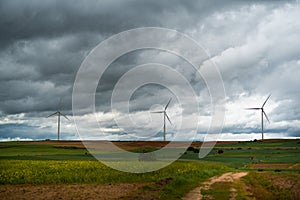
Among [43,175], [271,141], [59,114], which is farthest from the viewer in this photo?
[271,141]

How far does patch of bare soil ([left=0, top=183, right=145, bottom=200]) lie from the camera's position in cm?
3127

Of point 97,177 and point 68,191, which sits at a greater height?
point 97,177

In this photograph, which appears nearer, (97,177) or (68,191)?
(68,191)

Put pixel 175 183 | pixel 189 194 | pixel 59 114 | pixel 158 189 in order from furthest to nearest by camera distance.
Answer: pixel 59 114
pixel 175 183
pixel 158 189
pixel 189 194

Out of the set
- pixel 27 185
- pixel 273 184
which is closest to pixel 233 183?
pixel 273 184

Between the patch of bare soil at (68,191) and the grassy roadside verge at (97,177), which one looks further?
the grassy roadside verge at (97,177)

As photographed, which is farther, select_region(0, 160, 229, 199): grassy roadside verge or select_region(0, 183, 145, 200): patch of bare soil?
select_region(0, 160, 229, 199): grassy roadside verge

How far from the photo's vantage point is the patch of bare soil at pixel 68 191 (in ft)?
103

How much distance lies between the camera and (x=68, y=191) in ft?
112

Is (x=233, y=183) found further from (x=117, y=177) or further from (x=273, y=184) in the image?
(x=117, y=177)

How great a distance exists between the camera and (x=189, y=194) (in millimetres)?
32375

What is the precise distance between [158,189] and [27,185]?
43.5ft

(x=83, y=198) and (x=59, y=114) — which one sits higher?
(x=59, y=114)

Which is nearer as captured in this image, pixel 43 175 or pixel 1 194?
pixel 1 194
